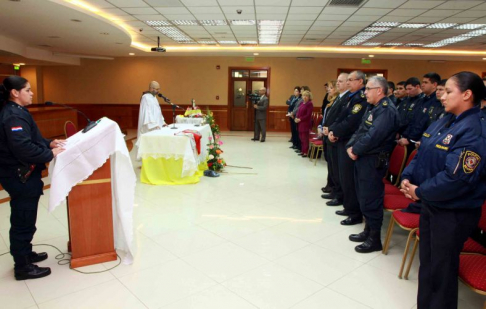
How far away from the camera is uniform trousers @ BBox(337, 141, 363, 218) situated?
3730 millimetres

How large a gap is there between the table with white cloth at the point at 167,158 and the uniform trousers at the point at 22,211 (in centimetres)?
264

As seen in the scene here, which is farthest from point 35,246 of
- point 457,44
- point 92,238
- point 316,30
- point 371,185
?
point 457,44

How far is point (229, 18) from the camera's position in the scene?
7348mm

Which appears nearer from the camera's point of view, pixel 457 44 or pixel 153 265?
pixel 153 265

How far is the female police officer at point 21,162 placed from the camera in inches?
96.4

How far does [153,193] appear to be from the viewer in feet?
16.3

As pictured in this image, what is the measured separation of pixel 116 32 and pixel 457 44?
32.6ft

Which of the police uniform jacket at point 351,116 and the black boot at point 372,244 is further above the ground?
the police uniform jacket at point 351,116

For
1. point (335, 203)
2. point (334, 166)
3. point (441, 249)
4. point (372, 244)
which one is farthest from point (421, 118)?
point (441, 249)

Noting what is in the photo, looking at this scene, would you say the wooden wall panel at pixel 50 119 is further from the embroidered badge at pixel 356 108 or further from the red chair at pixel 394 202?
the red chair at pixel 394 202

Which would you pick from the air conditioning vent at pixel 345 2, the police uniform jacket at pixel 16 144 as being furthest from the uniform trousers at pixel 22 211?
the air conditioning vent at pixel 345 2

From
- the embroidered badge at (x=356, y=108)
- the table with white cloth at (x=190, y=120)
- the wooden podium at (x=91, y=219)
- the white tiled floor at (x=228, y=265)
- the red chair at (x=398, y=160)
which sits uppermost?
the embroidered badge at (x=356, y=108)

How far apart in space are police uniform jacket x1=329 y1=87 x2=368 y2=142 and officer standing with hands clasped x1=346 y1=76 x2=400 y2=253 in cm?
46

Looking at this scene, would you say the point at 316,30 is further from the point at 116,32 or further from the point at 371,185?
the point at 371,185
